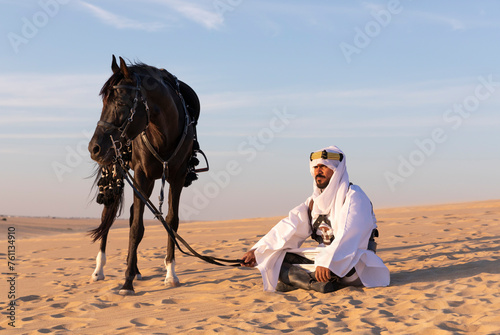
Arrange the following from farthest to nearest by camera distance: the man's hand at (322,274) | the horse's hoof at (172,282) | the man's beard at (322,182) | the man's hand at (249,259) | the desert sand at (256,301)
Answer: the horse's hoof at (172,282)
the man's hand at (249,259)
the man's beard at (322,182)
the man's hand at (322,274)
the desert sand at (256,301)

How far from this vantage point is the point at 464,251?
846cm

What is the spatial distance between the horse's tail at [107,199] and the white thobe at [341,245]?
296cm

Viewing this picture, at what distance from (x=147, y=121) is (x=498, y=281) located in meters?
4.34

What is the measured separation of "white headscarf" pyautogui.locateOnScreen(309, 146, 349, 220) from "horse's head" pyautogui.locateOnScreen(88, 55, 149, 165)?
2.05 m

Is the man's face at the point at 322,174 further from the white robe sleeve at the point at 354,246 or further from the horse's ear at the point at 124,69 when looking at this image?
the horse's ear at the point at 124,69

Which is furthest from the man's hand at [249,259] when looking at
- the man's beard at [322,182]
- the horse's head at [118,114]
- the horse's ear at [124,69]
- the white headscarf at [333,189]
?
the horse's ear at [124,69]

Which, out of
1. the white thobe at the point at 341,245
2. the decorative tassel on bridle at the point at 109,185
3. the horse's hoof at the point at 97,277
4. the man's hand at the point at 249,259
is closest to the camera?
the white thobe at the point at 341,245

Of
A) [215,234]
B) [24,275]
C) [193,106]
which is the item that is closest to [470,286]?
[193,106]

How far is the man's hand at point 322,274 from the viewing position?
535 cm

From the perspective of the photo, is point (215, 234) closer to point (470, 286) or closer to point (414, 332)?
point (470, 286)

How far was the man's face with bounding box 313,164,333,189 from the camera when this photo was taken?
5.79 m

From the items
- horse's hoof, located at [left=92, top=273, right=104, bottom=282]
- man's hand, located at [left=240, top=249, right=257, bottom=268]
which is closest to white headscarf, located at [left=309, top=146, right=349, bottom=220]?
man's hand, located at [left=240, top=249, right=257, bottom=268]

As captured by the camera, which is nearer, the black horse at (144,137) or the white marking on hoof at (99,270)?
the black horse at (144,137)

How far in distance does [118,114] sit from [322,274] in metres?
2.79
